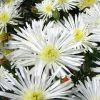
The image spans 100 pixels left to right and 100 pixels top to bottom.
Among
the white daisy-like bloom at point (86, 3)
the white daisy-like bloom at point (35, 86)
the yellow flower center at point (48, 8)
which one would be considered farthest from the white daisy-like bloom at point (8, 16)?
the white daisy-like bloom at point (35, 86)

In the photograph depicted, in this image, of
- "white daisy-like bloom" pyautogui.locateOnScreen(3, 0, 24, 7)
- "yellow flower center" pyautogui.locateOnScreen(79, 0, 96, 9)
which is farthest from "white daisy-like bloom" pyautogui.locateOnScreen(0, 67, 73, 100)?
"white daisy-like bloom" pyautogui.locateOnScreen(3, 0, 24, 7)

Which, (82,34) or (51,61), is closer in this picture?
(51,61)

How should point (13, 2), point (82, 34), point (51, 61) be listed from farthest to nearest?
point (13, 2) → point (82, 34) → point (51, 61)

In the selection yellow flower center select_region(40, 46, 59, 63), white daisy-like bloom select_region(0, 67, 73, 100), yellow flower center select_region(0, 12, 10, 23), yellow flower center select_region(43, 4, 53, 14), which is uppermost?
yellow flower center select_region(43, 4, 53, 14)

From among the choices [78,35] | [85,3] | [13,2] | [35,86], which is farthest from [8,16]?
[35,86]

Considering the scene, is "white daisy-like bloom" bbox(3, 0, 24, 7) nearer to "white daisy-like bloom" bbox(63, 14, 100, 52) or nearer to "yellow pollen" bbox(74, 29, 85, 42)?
"white daisy-like bloom" bbox(63, 14, 100, 52)

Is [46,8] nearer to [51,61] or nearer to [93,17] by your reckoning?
[93,17]

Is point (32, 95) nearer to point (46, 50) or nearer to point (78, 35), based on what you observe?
point (46, 50)

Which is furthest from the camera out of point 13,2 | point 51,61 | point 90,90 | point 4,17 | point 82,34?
point 13,2

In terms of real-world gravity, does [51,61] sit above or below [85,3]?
below

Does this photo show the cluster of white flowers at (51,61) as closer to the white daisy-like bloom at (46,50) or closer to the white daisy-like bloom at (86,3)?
the white daisy-like bloom at (46,50)
